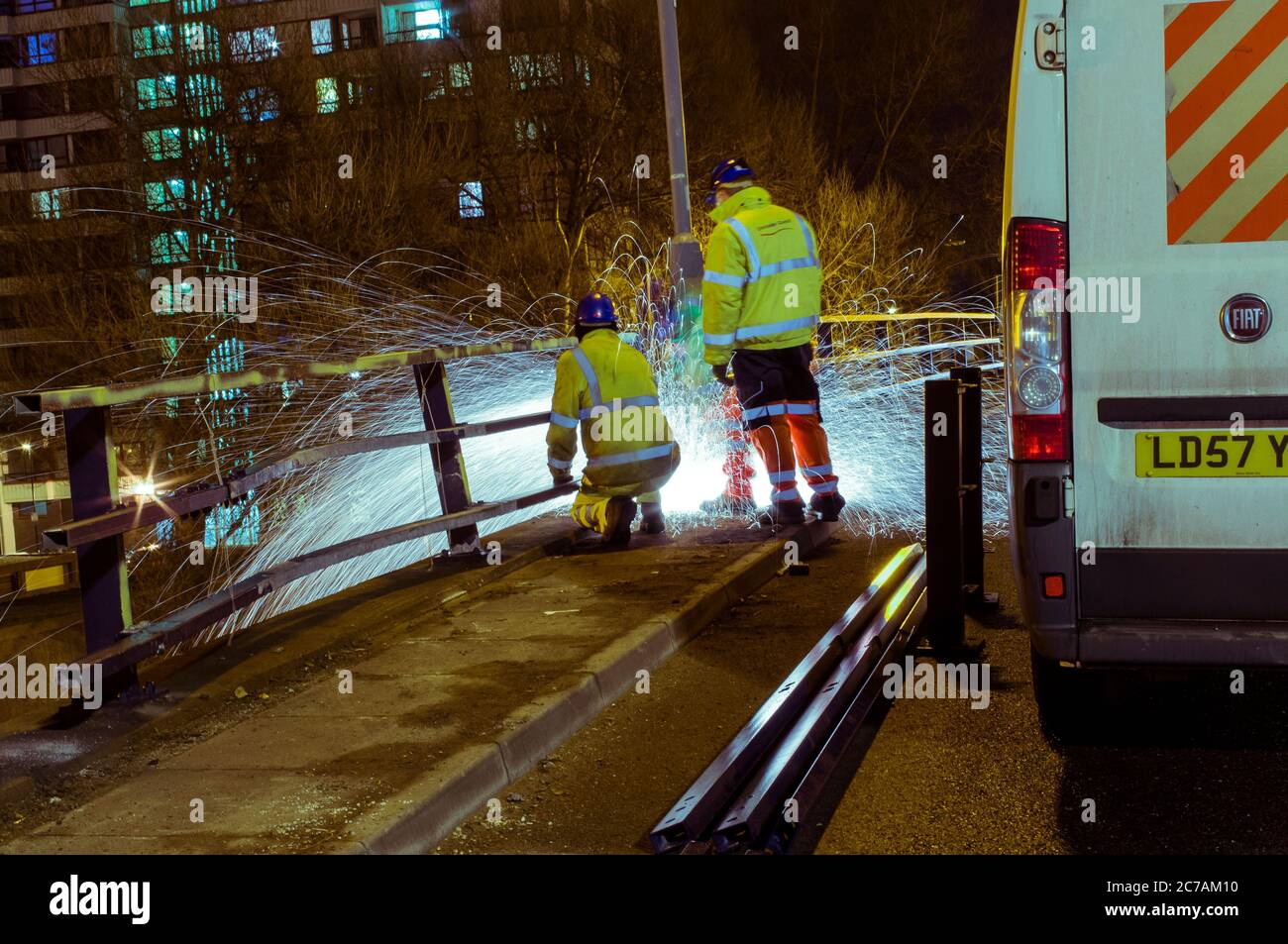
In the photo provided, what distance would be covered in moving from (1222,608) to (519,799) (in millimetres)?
2305

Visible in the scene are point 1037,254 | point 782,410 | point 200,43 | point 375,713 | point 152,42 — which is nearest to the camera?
point 1037,254

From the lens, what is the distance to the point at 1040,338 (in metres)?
4.20

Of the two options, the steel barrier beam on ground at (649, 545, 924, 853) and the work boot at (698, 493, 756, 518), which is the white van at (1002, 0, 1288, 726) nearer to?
the steel barrier beam on ground at (649, 545, 924, 853)

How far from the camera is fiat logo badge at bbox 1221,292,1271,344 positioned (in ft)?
13.2

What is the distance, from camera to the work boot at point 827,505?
9.35 meters

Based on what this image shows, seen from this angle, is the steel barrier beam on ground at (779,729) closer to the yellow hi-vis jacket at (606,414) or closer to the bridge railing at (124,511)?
the yellow hi-vis jacket at (606,414)

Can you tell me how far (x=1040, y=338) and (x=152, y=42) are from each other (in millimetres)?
29529

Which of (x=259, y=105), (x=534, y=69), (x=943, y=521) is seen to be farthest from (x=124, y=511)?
(x=534, y=69)

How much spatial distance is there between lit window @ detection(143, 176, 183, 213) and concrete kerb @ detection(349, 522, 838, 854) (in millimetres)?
22921

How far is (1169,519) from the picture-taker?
13.4 ft

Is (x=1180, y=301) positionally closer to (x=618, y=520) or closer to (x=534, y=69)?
(x=618, y=520)

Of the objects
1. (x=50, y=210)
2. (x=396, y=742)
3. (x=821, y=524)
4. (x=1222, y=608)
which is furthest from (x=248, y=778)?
(x=50, y=210)

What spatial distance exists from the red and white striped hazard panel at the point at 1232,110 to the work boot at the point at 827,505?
537 centimetres

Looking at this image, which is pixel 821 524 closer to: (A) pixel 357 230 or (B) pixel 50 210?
(A) pixel 357 230
